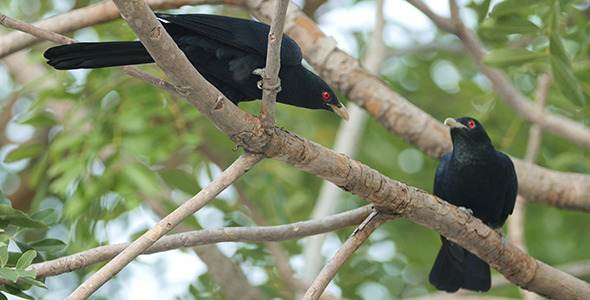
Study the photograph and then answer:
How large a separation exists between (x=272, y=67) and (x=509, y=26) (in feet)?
7.18

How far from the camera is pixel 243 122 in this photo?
2289 mm

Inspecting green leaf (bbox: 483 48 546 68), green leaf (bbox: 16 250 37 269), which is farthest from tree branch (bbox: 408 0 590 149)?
green leaf (bbox: 16 250 37 269)

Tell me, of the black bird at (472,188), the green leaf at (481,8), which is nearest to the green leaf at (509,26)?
the green leaf at (481,8)

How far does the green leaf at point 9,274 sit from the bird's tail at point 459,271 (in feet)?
8.29

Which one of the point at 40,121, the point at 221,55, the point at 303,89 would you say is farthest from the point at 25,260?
the point at 40,121

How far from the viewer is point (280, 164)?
505cm

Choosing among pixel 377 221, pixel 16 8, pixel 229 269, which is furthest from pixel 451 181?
pixel 16 8

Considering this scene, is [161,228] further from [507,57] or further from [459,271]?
[507,57]

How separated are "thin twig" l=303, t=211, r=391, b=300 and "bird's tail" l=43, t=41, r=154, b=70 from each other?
1219mm

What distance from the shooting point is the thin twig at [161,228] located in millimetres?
1986

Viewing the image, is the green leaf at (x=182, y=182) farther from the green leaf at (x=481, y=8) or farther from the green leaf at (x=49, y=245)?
the green leaf at (x=481, y=8)

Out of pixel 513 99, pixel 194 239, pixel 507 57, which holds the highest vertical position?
pixel 513 99

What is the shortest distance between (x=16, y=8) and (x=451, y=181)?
5.03m

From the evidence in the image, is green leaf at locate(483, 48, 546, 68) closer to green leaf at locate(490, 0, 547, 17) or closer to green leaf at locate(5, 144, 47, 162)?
green leaf at locate(490, 0, 547, 17)
